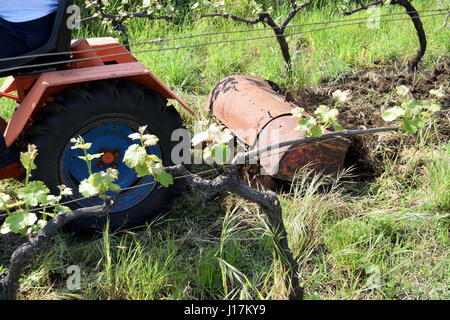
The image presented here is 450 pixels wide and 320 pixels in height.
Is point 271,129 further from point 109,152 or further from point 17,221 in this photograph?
point 17,221

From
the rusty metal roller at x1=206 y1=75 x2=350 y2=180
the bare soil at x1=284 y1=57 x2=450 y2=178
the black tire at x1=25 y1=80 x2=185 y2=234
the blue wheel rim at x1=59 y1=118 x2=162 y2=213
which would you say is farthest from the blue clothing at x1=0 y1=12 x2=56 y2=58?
the bare soil at x1=284 y1=57 x2=450 y2=178

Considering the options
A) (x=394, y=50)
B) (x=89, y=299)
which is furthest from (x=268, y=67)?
(x=89, y=299)

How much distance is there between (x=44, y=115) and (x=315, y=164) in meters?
1.61

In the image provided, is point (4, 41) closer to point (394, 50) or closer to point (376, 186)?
point (376, 186)

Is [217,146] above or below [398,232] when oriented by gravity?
above

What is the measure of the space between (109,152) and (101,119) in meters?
0.21

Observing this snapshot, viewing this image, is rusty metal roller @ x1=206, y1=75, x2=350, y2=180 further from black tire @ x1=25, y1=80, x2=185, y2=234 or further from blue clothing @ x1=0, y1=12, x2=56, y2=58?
blue clothing @ x1=0, y1=12, x2=56, y2=58

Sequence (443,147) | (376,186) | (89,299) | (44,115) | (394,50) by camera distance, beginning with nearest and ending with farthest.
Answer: (89,299), (44,115), (376,186), (443,147), (394,50)

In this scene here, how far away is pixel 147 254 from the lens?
8.68ft

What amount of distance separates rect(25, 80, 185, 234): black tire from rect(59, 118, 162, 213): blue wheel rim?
0.02 m

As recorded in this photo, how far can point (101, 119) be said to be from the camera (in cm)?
274

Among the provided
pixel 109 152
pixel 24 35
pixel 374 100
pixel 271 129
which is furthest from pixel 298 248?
pixel 374 100

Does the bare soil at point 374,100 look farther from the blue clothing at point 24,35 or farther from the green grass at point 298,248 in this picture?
the blue clothing at point 24,35

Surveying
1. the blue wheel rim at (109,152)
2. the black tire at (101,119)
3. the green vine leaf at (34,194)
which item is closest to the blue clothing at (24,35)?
the black tire at (101,119)
